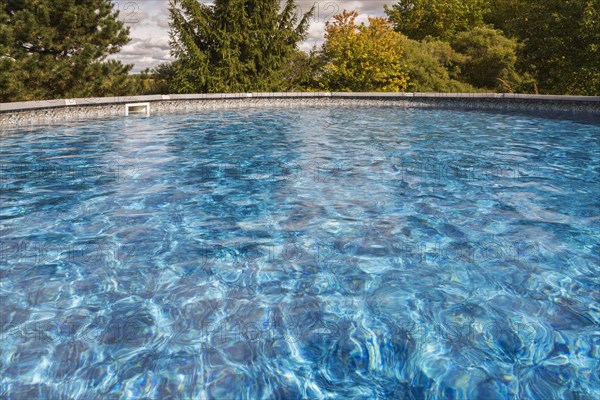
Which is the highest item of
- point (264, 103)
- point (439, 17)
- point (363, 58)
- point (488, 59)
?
point (439, 17)

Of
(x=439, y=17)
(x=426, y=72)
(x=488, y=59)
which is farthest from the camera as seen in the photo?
(x=439, y=17)

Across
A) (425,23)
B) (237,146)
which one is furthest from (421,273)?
(425,23)

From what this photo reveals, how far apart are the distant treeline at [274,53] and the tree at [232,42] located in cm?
4

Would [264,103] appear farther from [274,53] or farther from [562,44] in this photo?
[562,44]

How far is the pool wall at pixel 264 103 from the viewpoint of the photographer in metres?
11.9

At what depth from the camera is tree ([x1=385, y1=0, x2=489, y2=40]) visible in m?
33.8

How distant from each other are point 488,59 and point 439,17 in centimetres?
1077

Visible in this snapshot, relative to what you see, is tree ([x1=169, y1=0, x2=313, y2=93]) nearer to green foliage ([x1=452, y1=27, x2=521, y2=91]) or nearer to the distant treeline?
the distant treeline

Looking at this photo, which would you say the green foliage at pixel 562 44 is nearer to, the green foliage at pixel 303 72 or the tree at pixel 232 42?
the green foliage at pixel 303 72

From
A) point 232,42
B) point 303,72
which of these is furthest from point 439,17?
point 232,42

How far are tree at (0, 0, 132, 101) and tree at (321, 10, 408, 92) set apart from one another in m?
9.54

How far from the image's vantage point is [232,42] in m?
19.3

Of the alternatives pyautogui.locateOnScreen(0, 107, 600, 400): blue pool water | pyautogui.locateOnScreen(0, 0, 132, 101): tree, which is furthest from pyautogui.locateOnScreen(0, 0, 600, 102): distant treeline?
pyautogui.locateOnScreen(0, 107, 600, 400): blue pool water

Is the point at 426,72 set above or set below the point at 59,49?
above
